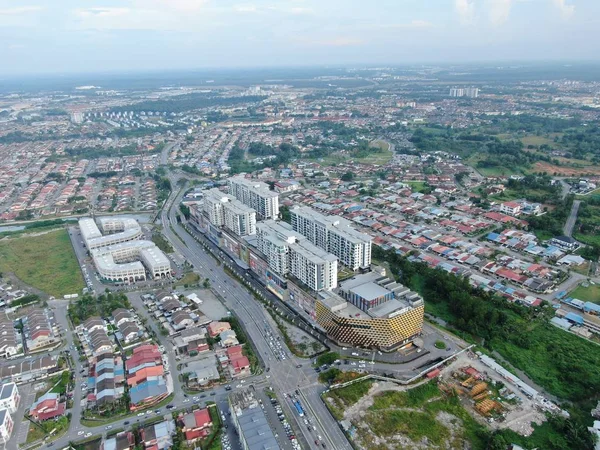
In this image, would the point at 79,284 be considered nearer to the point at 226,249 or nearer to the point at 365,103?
the point at 226,249

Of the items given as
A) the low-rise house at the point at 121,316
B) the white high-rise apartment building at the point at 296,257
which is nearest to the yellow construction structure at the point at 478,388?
the white high-rise apartment building at the point at 296,257

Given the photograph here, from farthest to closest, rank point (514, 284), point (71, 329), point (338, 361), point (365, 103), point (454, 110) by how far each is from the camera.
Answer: point (365, 103) < point (454, 110) < point (514, 284) < point (71, 329) < point (338, 361)

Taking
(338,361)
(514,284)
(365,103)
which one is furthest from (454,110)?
(338,361)

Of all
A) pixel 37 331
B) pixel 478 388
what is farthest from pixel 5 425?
pixel 478 388

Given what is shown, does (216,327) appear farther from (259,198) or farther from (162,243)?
(259,198)

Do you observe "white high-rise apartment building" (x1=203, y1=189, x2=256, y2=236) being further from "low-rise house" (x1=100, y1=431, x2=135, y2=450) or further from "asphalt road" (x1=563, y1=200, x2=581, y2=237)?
"asphalt road" (x1=563, y1=200, x2=581, y2=237)

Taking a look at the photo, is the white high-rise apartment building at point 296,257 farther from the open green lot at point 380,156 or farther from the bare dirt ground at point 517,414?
the open green lot at point 380,156
